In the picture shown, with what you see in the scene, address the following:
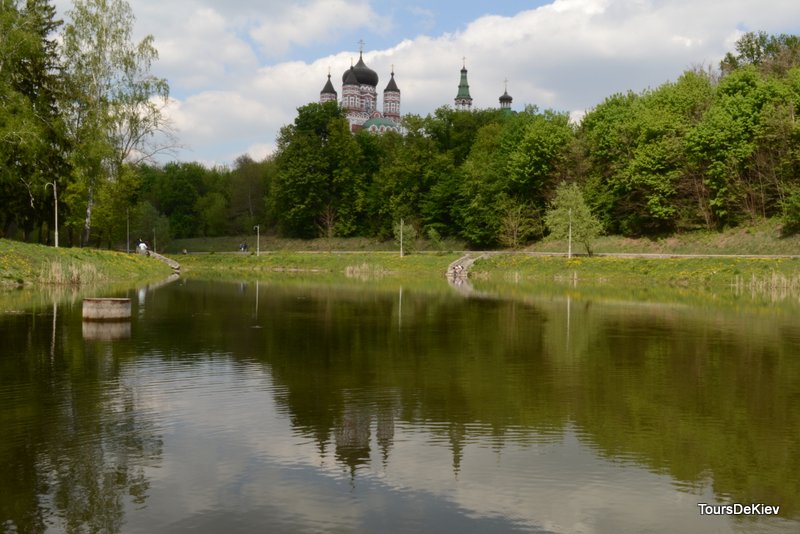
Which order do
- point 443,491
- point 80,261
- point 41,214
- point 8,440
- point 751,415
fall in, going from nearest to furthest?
point 443,491 → point 8,440 → point 751,415 → point 80,261 → point 41,214

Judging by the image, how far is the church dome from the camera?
643ft

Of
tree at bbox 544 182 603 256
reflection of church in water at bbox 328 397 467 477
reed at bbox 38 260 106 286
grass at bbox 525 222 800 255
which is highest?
tree at bbox 544 182 603 256

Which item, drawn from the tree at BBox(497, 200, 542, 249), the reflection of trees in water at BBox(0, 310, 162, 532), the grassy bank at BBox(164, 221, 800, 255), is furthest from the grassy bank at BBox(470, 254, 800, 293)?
the reflection of trees in water at BBox(0, 310, 162, 532)

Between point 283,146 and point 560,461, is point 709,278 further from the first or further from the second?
point 283,146

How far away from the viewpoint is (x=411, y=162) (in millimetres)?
98500

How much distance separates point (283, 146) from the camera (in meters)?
110

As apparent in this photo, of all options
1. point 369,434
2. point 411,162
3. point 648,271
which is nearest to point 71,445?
point 369,434

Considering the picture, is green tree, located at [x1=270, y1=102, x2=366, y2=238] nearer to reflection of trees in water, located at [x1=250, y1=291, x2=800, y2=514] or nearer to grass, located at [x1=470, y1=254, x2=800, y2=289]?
→ grass, located at [x1=470, y1=254, x2=800, y2=289]

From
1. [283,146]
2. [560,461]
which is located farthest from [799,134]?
[283,146]

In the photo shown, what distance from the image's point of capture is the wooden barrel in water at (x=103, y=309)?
76.7 feet

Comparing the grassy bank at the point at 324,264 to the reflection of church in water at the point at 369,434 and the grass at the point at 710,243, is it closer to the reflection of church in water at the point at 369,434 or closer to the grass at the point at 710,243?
the grass at the point at 710,243

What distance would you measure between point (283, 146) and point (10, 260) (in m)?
72.9

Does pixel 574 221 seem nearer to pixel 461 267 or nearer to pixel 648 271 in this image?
pixel 648 271

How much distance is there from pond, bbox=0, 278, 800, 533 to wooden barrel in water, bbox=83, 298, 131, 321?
858 mm
